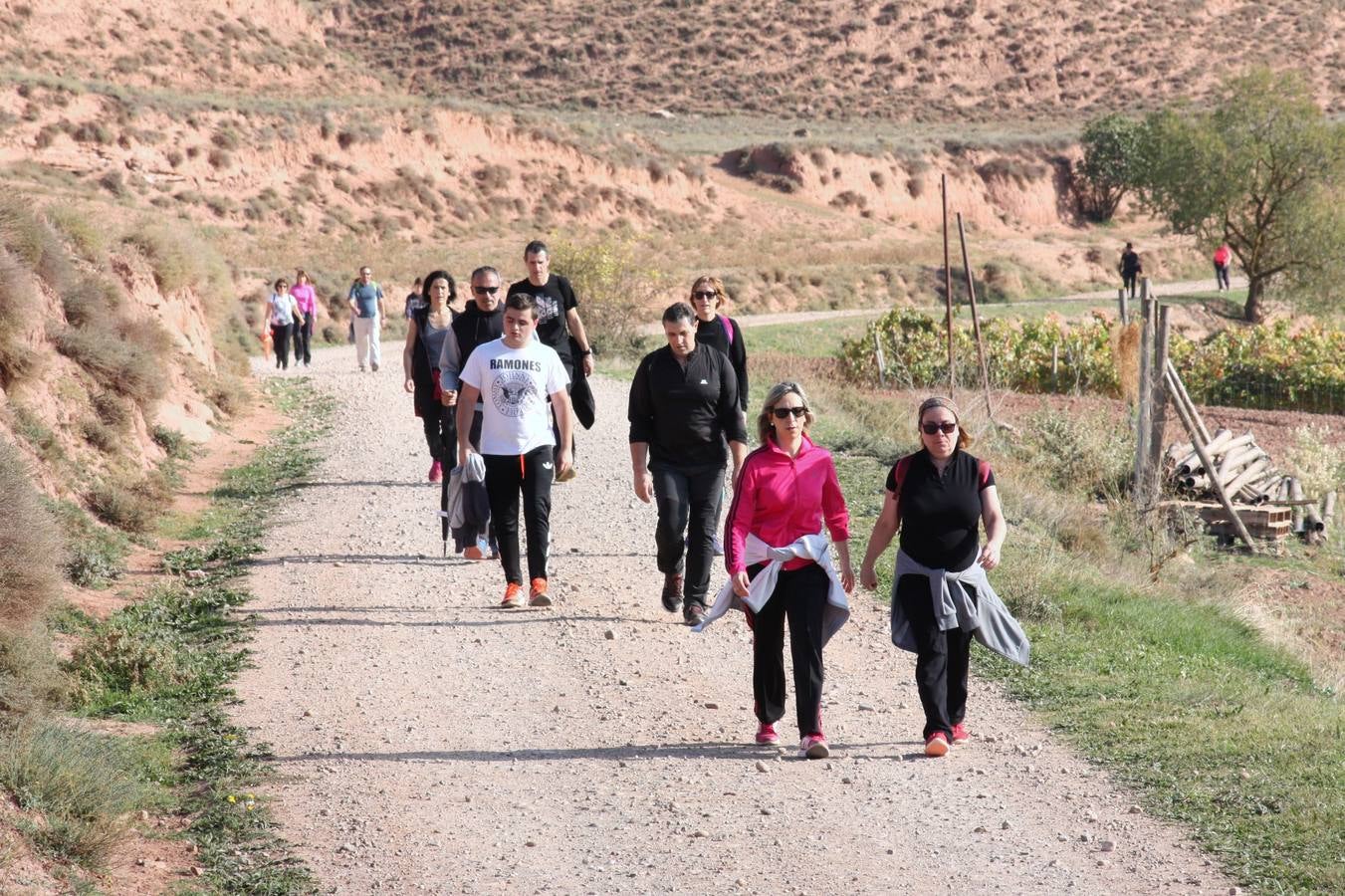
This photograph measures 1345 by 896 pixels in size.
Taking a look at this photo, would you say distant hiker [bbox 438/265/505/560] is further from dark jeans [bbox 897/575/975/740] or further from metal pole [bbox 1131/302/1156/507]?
metal pole [bbox 1131/302/1156/507]

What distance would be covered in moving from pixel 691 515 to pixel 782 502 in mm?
2104

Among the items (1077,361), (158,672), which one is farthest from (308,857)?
(1077,361)

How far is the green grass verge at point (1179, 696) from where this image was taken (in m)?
5.78

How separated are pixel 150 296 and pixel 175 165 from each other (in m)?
30.9

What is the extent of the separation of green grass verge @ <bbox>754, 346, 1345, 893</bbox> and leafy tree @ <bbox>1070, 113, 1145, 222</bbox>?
59.5 metres

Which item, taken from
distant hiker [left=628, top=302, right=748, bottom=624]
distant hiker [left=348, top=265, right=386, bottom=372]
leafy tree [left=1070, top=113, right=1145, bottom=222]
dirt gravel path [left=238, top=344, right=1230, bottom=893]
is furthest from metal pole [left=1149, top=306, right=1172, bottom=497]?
leafy tree [left=1070, top=113, right=1145, bottom=222]

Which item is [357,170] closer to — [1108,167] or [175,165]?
[175,165]

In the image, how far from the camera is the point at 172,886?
532cm

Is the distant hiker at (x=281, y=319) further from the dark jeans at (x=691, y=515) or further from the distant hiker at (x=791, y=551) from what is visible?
the distant hiker at (x=791, y=551)

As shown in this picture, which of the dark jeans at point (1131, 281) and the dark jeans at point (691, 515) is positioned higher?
the dark jeans at point (1131, 281)

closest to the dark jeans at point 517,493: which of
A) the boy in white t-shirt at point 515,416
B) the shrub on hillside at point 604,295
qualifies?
the boy in white t-shirt at point 515,416

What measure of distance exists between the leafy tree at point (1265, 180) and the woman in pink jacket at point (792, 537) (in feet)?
125

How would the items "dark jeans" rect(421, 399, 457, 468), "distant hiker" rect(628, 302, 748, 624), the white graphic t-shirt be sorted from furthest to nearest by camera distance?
"dark jeans" rect(421, 399, 457, 468) < the white graphic t-shirt < "distant hiker" rect(628, 302, 748, 624)

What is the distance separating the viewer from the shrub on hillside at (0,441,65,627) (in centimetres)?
778
